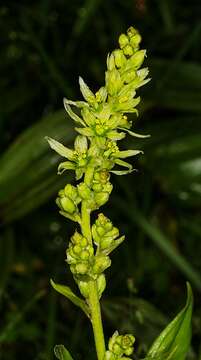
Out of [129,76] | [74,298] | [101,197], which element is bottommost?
[74,298]

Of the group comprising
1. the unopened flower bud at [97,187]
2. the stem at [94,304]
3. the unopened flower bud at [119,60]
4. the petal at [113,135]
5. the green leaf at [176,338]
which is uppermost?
the unopened flower bud at [119,60]

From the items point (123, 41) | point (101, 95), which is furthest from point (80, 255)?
point (123, 41)

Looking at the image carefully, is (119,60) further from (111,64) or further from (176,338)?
(176,338)

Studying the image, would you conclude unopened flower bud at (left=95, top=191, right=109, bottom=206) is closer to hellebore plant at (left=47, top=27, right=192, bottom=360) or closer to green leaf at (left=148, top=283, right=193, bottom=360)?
hellebore plant at (left=47, top=27, right=192, bottom=360)

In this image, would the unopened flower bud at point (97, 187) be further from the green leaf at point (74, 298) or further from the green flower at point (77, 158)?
the green leaf at point (74, 298)

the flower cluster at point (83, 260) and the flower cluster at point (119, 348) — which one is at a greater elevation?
the flower cluster at point (83, 260)

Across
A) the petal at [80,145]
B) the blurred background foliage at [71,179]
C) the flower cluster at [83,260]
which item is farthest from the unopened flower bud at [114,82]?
the blurred background foliage at [71,179]

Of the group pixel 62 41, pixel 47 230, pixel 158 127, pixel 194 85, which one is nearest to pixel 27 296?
pixel 47 230
